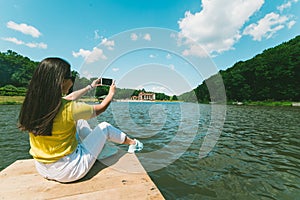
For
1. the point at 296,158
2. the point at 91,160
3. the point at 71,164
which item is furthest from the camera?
the point at 296,158

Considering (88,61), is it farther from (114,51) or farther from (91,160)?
(91,160)

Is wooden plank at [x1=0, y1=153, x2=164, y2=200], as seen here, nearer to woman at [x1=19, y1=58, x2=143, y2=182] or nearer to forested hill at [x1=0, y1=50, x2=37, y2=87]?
woman at [x1=19, y1=58, x2=143, y2=182]

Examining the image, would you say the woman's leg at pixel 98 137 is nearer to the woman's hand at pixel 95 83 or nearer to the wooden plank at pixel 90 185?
the wooden plank at pixel 90 185

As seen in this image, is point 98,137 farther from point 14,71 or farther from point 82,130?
point 14,71

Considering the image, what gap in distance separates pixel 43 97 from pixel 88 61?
11.0 ft

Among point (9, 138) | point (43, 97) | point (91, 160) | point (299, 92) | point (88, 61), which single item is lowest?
point (9, 138)

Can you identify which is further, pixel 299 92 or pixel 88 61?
pixel 299 92

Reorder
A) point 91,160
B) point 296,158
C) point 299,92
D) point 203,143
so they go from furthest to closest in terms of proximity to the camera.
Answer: point 299,92 → point 203,143 → point 296,158 → point 91,160

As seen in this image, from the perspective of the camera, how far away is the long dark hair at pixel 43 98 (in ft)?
6.00

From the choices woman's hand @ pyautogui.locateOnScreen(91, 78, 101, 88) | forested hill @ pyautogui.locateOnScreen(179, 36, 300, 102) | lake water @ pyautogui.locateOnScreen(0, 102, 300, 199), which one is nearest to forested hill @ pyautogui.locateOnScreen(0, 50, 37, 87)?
forested hill @ pyautogui.locateOnScreen(179, 36, 300, 102)

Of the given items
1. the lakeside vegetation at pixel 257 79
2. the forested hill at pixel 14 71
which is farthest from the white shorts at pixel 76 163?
the forested hill at pixel 14 71

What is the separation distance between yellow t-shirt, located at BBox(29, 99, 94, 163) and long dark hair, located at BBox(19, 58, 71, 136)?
79 mm

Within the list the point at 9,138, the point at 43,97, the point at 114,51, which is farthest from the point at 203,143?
the point at 9,138

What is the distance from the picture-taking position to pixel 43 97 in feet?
6.02
